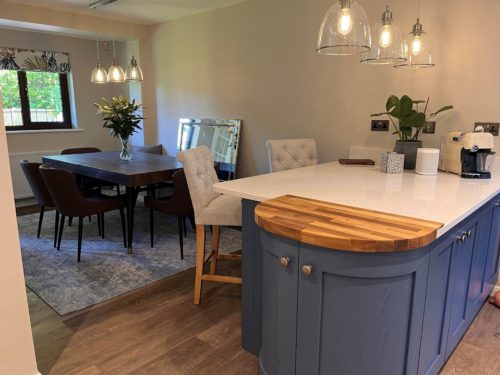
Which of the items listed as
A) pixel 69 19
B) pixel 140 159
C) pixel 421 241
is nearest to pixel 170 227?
pixel 140 159

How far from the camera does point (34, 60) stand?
5.18 metres

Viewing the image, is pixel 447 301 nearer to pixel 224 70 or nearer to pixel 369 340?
pixel 369 340

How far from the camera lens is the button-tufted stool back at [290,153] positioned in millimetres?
3203

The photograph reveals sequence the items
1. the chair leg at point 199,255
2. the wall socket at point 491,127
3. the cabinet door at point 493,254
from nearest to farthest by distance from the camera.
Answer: the cabinet door at point 493,254, the chair leg at point 199,255, the wall socket at point 491,127

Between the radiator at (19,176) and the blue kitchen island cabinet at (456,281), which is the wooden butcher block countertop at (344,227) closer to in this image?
the blue kitchen island cabinet at (456,281)

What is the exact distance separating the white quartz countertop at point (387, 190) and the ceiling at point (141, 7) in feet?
8.99

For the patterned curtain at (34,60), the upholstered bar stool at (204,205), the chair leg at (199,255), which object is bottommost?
the chair leg at (199,255)

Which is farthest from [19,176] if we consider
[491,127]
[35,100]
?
[491,127]

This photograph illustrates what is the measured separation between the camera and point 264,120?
4.12m

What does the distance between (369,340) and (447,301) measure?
1.98ft

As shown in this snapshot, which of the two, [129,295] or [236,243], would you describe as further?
[236,243]

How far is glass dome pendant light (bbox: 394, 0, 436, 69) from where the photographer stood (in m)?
2.38

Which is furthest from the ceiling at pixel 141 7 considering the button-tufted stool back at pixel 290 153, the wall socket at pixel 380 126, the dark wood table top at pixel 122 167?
the wall socket at pixel 380 126

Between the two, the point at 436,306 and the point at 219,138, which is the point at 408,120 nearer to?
the point at 436,306
